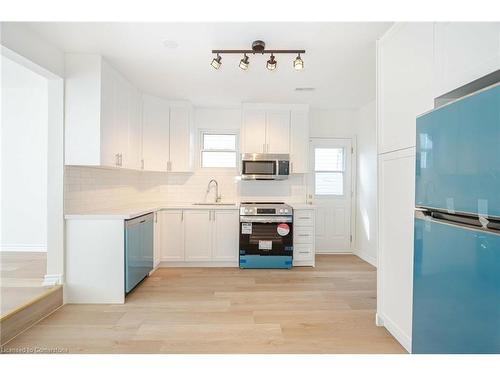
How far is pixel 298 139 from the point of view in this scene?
4363mm

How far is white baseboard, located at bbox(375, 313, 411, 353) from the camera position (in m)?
1.95

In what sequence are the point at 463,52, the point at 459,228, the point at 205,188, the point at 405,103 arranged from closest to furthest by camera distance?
the point at 459,228 < the point at 463,52 < the point at 405,103 < the point at 205,188

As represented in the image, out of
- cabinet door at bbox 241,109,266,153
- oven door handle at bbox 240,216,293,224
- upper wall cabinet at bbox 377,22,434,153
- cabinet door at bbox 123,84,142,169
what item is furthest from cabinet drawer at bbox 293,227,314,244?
cabinet door at bbox 123,84,142,169

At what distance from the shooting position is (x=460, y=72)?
1472mm

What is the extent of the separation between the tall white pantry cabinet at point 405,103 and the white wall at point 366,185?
1.94 m

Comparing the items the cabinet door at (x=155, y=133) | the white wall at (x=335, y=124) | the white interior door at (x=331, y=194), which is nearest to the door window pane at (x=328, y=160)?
the white interior door at (x=331, y=194)

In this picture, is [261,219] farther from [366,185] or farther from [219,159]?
[366,185]

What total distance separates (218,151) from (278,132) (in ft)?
3.58

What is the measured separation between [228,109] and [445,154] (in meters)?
3.89

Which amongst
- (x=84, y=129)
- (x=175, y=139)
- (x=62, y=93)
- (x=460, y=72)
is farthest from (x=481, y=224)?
(x=175, y=139)

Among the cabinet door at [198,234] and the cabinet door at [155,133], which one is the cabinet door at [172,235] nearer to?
the cabinet door at [198,234]

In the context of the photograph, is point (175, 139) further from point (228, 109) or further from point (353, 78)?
point (353, 78)

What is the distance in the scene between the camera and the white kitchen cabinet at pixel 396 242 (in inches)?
75.2

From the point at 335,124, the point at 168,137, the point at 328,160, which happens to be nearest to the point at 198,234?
the point at 168,137
